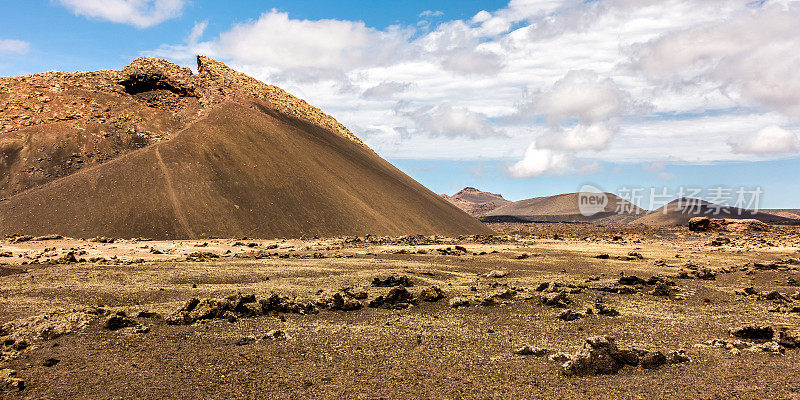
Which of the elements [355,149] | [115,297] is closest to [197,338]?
[115,297]

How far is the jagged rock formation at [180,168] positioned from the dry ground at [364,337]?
1634cm

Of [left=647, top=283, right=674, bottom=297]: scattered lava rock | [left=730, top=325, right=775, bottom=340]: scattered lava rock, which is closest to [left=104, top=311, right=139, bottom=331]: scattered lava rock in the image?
[left=730, top=325, right=775, bottom=340]: scattered lava rock

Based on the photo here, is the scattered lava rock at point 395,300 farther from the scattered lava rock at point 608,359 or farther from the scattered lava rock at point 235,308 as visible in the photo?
the scattered lava rock at point 608,359

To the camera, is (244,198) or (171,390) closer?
(171,390)

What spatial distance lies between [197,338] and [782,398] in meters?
11.5

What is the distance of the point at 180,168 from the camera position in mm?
42156

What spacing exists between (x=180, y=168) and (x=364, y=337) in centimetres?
3719

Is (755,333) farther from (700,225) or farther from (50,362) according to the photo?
Result: (700,225)

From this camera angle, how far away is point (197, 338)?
424 inches

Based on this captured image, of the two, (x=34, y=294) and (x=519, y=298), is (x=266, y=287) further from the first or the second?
(x=519, y=298)

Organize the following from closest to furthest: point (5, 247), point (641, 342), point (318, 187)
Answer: point (641, 342)
point (5, 247)
point (318, 187)

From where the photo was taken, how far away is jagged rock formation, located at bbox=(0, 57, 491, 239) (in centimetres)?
3697

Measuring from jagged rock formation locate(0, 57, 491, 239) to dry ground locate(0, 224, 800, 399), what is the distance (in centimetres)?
1634

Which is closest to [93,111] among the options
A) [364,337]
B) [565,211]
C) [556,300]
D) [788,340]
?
[364,337]
